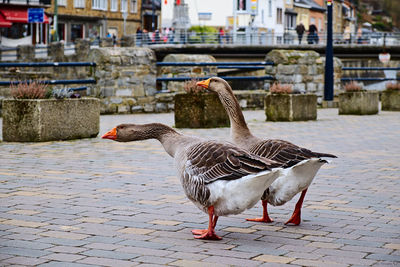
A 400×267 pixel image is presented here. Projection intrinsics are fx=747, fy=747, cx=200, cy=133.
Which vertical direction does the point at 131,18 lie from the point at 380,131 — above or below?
above

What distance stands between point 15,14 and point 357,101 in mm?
44233

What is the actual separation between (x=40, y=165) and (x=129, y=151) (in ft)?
6.30

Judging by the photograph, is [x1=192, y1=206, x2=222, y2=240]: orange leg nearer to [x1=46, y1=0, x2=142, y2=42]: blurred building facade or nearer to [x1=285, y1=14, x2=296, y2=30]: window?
[x1=46, y1=0, x2=142, y2=42]: blurred building facade

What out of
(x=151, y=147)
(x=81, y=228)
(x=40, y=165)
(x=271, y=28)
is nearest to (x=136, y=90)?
(x=151, y=147)

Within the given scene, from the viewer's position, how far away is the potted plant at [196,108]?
554 inches

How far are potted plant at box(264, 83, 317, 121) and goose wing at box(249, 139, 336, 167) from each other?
10944 mm

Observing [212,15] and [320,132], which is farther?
[212,15]

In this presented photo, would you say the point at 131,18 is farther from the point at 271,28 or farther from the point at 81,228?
the point at 81,228

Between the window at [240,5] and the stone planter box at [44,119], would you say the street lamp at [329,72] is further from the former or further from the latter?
the window at [240,5]

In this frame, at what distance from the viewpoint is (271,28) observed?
269 feet

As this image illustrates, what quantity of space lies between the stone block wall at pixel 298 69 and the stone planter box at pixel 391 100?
199 centimetres

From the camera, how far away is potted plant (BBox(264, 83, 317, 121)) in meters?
16.4

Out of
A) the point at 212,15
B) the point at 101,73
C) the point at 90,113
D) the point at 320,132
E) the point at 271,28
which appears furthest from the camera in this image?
the point at 271,28

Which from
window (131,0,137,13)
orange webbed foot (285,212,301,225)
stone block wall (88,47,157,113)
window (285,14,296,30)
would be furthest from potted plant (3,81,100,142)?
window (285,14,296,30)
